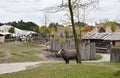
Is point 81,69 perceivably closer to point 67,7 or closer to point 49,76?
point 49,76

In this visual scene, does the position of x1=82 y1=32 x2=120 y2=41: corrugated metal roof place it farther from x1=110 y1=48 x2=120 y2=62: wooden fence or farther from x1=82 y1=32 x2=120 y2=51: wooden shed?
x1=110 y1=48 x2=120 y2=62: wooden fence

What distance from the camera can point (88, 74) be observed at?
1669cm

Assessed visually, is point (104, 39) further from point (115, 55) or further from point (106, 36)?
point (115, 55)

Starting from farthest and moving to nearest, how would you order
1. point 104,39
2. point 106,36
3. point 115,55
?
point 106,36 < point 104,39 < point 115,55

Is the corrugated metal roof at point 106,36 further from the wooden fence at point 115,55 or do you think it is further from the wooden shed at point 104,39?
the wooden fence at point 115,55

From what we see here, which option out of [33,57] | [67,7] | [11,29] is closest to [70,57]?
[67,7]

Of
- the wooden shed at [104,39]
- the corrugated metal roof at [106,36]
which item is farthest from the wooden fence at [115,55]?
the corrugated metal roof at [106,36]

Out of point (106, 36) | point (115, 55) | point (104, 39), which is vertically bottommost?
point (115, 55)

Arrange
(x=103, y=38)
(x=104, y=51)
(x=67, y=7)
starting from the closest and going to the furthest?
(x=67, y=7)
(x=104, y=51)
(x=103, y=38)

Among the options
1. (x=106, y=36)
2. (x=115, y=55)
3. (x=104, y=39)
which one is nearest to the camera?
(x=115, y=55)

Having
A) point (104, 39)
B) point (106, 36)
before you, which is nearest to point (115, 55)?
point (104, 39)

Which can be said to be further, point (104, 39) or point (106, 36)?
point (106, 36)

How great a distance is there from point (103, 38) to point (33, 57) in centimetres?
2421

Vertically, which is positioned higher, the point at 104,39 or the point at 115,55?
the point at 104,39
